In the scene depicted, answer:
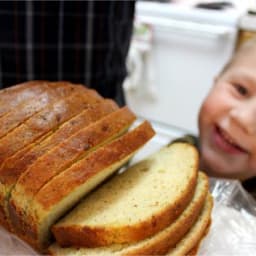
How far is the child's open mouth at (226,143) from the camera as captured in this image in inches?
42.5

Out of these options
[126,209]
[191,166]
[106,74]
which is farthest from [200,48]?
[126,209]

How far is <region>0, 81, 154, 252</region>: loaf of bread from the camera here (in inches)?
25.0

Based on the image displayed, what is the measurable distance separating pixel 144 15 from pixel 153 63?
11.1 inches

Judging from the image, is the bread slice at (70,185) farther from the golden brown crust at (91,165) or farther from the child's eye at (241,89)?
the child's eye at (241,89)

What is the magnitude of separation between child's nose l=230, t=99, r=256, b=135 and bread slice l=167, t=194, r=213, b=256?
31 centimetres

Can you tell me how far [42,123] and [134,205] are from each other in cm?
21

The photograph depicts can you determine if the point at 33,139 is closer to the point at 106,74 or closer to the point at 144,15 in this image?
the point at 106,74

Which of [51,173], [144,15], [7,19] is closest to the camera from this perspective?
[51,173]

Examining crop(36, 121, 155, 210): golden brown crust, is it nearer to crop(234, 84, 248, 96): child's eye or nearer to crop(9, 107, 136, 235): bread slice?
crop(9, 107, 136, 235): bread slice

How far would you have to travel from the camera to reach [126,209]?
708 mm

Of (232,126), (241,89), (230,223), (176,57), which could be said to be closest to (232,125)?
(232,126)

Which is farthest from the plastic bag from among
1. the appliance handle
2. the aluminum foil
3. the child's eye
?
the appliance handle

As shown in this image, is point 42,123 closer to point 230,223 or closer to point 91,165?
point 91,165

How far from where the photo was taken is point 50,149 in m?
0.66
